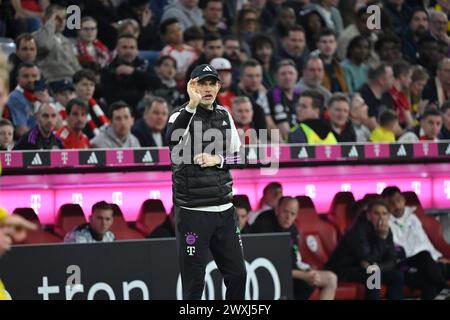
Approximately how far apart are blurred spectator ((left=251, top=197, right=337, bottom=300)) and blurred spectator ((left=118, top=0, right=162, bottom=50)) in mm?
3644

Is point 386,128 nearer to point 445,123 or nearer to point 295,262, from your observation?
point 445,123

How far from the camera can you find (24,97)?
1109 centimetres

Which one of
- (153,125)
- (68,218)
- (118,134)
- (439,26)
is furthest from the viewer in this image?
(439,26)

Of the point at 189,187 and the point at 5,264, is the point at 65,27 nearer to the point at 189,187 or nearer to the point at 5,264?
the point at 5,264

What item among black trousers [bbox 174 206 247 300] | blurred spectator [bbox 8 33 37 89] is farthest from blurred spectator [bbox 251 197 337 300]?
blurred spectator [bbox 8 33 37 89]

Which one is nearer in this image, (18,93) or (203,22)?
(18,93)

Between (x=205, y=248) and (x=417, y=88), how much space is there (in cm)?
708

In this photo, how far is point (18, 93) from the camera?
36.3ft

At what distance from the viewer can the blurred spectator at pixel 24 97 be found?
1091cm

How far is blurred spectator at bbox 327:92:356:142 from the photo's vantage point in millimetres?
11875

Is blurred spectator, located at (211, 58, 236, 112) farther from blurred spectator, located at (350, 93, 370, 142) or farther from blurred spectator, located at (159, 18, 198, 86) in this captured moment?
blurred spectator, located at (350, 93, 370, 142)

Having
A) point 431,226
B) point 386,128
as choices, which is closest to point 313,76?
point 386,128

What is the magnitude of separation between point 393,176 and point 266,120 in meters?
1.54
